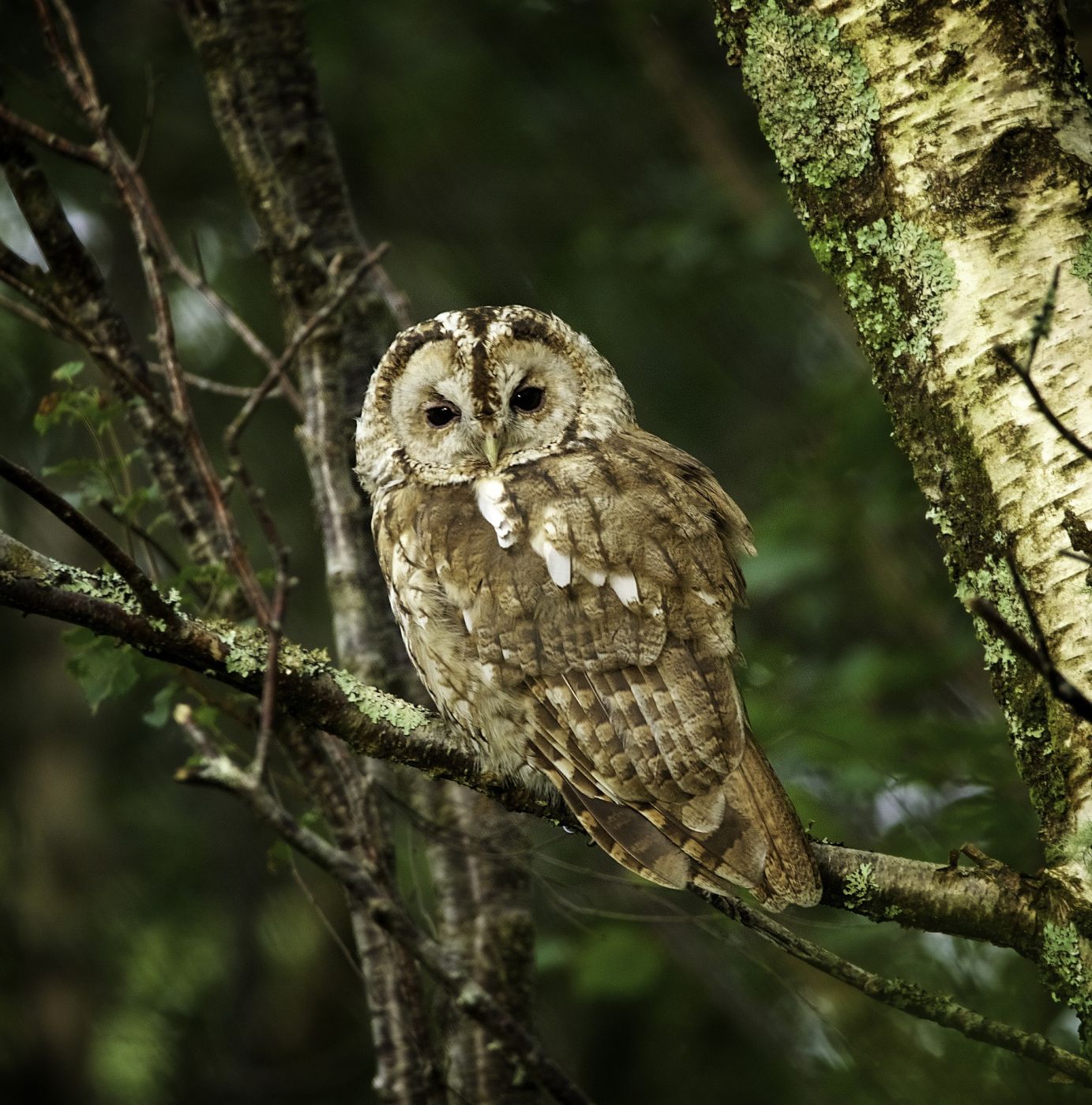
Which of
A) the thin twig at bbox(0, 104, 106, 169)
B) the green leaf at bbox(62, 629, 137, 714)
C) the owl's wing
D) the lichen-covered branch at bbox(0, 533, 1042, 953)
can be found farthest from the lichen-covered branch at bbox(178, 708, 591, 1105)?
the thin twig at bbox(0, 104, 106, 169)

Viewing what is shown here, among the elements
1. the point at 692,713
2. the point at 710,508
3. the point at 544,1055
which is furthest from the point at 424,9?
the point at 544,1055

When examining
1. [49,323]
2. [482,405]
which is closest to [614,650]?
[482,405]

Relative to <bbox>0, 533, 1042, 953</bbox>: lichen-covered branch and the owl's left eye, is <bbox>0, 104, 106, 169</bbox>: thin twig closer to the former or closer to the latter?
the owl's left eye

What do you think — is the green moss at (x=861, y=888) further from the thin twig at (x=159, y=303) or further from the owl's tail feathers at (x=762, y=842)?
the thin twig at (x=159, y=303)

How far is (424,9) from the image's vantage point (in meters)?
5.54

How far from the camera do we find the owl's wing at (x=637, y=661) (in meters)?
2.12

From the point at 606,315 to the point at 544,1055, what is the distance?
408 cm

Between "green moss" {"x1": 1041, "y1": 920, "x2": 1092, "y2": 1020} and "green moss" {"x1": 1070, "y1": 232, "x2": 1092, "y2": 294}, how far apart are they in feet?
3.04

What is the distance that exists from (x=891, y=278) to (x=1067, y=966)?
1.05 metres

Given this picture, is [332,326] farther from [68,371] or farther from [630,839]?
[630,839]

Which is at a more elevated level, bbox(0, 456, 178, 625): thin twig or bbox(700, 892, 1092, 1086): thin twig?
bbox(0, 456, 178, 625): thin twig

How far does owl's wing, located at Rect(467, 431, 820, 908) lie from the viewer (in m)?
2.12

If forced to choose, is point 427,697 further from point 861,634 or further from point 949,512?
point 861,634

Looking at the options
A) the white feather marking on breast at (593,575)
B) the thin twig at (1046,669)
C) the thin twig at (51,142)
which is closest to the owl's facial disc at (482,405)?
the white feather marking on breast at (593,575)
